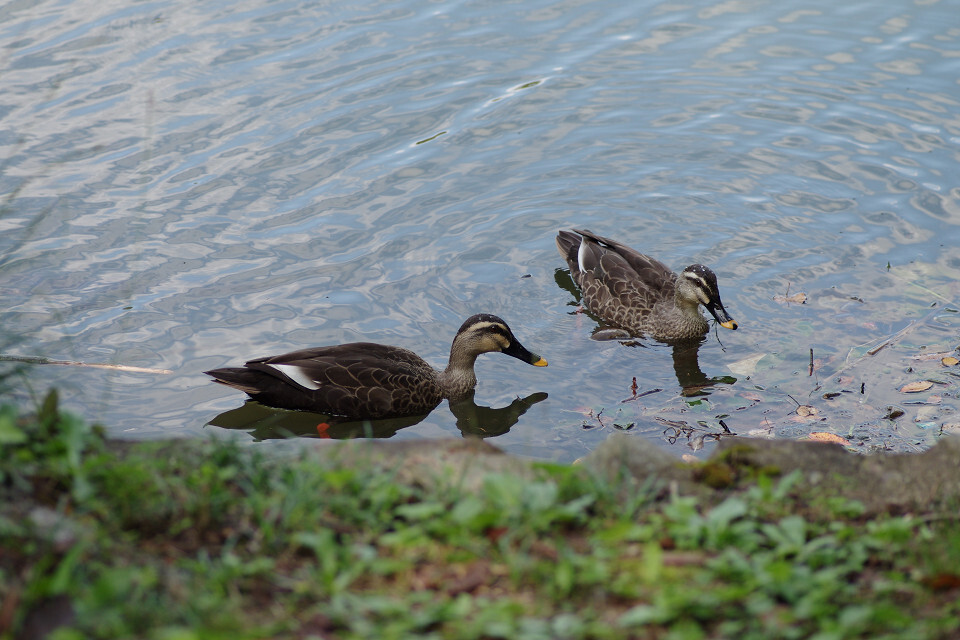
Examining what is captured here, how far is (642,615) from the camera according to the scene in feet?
9.82

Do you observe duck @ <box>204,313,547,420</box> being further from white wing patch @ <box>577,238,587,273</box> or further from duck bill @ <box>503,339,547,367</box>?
white wing patch @ <box>577,238,587,273</box>

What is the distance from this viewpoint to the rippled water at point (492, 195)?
7.97 meters

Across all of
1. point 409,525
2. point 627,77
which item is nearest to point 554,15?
point 627,77

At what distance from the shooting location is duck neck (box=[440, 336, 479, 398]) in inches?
329

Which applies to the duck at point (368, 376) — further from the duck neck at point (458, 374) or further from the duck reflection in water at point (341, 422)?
the duck reflection in water at point (341, 422)

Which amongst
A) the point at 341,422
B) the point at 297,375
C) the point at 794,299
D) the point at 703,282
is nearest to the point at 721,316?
the point at 703,282

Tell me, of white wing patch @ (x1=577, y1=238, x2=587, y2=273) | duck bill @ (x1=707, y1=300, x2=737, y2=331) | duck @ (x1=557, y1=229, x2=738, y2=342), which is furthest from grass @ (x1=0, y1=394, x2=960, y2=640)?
white wing patch @ (x1=577, y1=238, x2=587, y2=273)

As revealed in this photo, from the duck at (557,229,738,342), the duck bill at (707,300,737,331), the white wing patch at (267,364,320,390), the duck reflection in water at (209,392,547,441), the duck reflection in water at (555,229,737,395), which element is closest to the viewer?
the white wing patch at (267,364,320,390)

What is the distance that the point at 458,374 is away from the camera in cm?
841

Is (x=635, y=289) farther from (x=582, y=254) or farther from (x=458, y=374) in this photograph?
(x=458, y=374)

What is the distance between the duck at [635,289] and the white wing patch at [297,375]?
3.38m

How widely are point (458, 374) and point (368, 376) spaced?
95 cm

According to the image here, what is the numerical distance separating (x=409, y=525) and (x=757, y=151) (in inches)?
351

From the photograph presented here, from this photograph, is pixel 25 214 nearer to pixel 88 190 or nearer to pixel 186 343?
pixel 88 190
